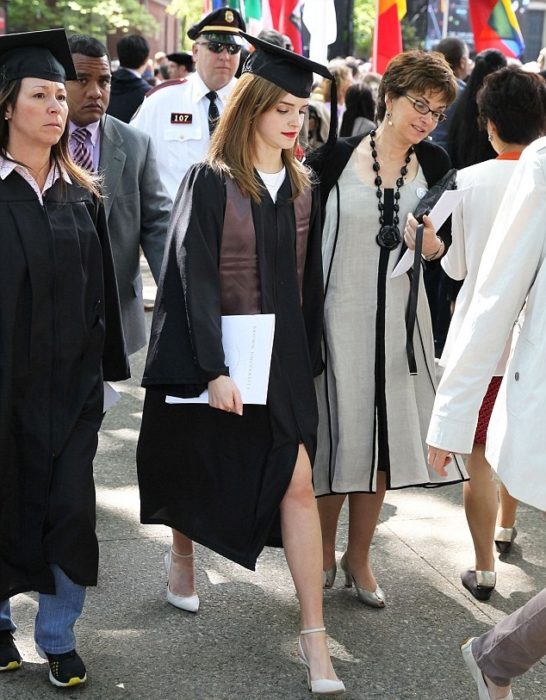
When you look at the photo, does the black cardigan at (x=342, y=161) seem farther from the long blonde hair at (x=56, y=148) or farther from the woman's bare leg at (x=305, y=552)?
the woman's bare leg at (x=305, y=552)

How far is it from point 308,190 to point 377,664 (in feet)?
5.13

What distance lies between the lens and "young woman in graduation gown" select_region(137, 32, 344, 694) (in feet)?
11.7

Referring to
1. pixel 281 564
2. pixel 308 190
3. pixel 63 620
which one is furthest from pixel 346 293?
pixel 63 620

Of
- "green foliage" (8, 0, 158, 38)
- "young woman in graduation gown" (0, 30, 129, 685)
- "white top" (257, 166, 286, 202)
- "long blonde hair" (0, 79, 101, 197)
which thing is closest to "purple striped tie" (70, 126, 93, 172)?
"long blonde hair" (0, 79, 101, 197)

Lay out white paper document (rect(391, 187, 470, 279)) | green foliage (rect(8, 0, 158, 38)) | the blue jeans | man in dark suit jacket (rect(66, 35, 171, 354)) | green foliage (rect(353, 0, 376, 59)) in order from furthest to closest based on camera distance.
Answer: green foliage (rect(353, 0, 376, 59)) → green foliage (rect(8, 0, 158, 38)) → man in dark suit jacket (rect(66, 35, 171, 354)) → white paper document (rect(391, 187, 470, 279)) → the blue jeans

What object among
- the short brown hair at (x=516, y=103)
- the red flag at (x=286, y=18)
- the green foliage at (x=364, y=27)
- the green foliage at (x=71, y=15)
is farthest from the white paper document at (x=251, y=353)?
the green foliage at (x=364, y=27)

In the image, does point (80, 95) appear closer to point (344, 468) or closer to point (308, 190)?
point (308, 190)

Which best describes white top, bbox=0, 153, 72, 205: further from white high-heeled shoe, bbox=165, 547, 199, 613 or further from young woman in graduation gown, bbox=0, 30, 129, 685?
white high-heeled shoe, bbox=165, 547, 199, 613

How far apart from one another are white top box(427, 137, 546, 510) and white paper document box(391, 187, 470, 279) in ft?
2.90

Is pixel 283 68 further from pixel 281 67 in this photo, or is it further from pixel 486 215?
pixel 486 215

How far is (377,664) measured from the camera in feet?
12.4

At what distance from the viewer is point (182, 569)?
411cm

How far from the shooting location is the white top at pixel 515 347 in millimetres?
2848

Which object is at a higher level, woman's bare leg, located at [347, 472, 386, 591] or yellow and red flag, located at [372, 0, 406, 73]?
yellow and red flag, located at [372, 0, 406, 73]
